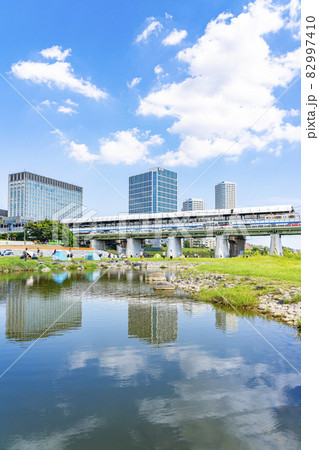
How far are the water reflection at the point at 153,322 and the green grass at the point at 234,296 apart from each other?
3.45 metres

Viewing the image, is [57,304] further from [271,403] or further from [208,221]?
[208,221]

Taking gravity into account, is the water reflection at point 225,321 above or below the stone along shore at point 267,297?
below

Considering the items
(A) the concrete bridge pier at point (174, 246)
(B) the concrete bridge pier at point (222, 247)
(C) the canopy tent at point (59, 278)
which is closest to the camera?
(C) the canopy tent at point (59, 278)

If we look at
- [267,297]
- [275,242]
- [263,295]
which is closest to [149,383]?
[267,297]

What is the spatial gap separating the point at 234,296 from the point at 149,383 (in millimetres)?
12355

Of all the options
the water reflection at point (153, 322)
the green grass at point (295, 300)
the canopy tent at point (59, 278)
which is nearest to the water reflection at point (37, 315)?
the water reflection at point (153, 322)

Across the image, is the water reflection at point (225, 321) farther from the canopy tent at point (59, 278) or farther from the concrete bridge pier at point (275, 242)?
the concrete bridge pier at point (275, 242)

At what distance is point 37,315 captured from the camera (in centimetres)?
1582

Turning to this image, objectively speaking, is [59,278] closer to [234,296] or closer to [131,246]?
[234,296]

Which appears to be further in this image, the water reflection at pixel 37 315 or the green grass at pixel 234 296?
the green grass at pixel 234 296

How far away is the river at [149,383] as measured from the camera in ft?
19.4

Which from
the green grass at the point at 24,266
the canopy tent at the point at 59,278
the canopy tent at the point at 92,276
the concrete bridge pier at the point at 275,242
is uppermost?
the concrete bridge pier at the point at 275,242

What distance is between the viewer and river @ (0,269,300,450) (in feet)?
19.4
